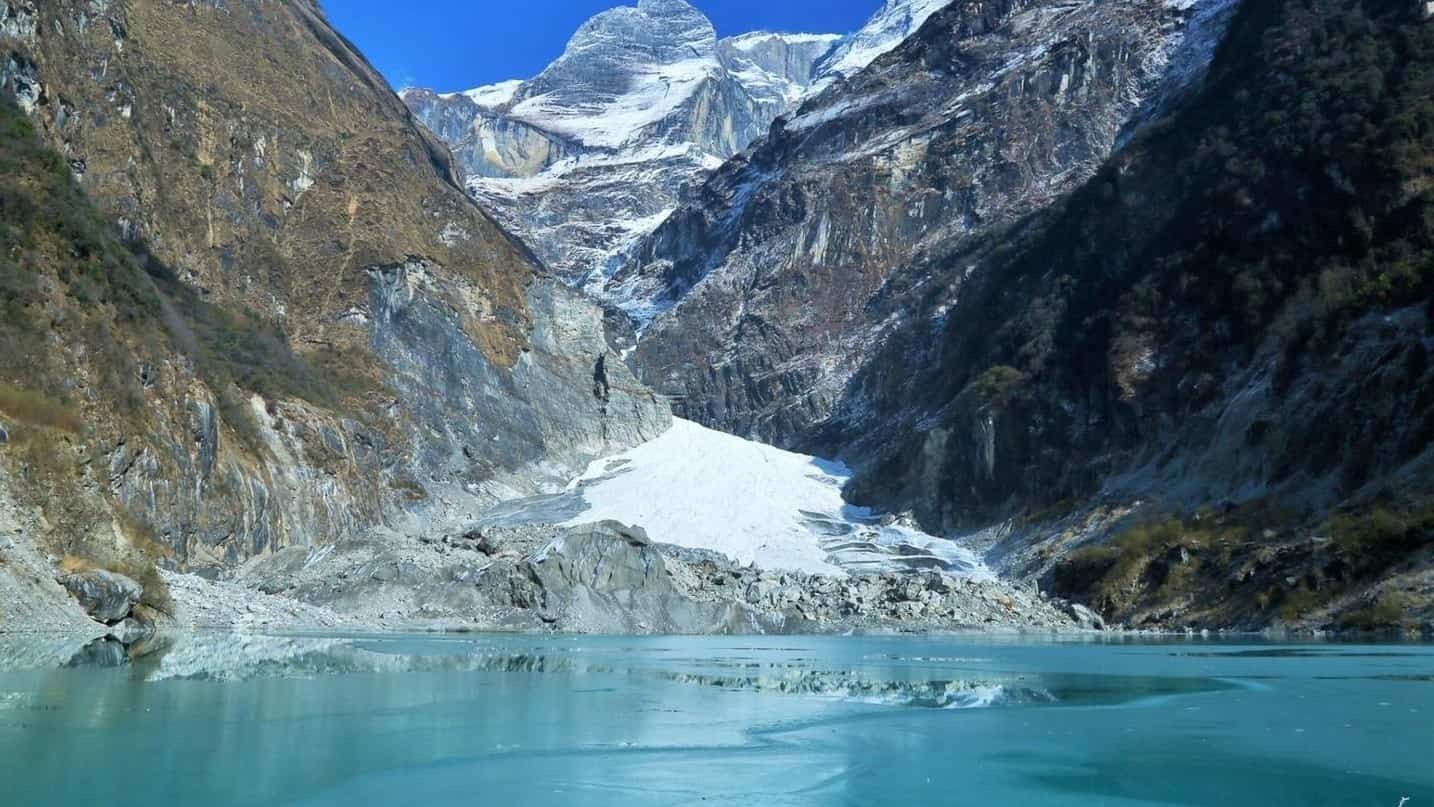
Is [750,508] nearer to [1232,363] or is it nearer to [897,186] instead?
[1232,363]

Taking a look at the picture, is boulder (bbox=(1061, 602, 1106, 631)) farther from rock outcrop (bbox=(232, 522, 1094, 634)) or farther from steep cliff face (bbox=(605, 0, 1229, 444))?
steep cliff face (bbox=(605, 0, 1229, 444))

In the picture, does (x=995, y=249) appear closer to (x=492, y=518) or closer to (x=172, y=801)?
(x=492, y=518)

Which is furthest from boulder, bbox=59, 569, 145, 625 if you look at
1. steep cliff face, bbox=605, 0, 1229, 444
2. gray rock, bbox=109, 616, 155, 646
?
steep cliff face, bbox=605, 0, 1229, 444

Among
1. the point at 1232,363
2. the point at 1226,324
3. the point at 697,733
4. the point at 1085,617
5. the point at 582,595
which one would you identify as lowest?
the point at 697,733

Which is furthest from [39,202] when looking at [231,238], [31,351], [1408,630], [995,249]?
[995,249]

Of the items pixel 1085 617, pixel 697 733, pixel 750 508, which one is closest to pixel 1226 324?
pixel 1085 617

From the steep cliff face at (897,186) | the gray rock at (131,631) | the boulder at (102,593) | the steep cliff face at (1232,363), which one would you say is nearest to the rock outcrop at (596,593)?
the steep cliff face at (1232,363)
